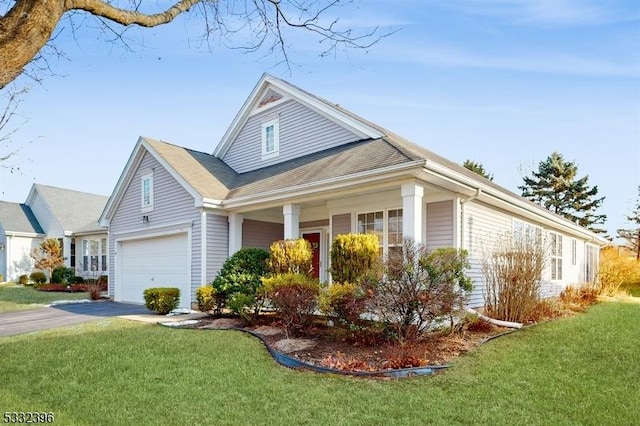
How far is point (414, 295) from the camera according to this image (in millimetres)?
6793

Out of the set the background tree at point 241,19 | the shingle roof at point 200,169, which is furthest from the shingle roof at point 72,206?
the background tree at point 241,19

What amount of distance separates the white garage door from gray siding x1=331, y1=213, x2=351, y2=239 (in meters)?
4.69

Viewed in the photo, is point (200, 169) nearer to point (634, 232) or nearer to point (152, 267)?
point (152, 267)

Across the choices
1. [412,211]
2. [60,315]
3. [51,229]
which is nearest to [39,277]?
[51,229]

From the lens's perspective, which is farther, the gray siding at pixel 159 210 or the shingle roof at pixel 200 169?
the shingle roof at pixel 200 169

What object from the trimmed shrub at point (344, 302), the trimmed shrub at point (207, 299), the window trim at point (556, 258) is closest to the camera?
the trimmed shrub at point (344, 302)

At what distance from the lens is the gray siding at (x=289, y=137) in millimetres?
13328

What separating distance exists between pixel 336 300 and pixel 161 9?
17.9 ft

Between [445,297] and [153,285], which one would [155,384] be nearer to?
[445,297]

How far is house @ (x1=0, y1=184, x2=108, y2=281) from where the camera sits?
82.4 ft

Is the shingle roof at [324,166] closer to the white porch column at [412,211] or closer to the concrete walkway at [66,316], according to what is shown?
the white porch column at [412,211]

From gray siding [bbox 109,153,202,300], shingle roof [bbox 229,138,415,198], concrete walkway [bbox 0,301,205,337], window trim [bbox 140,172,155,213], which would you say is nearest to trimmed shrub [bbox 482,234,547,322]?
Result: shingle roof [bbox 229,138,415,198]

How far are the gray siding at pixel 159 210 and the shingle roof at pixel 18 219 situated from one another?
48.7 feet

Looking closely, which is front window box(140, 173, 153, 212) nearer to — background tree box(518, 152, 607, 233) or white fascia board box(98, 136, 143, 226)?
white fascia board box(98, 136, 143, 226)
